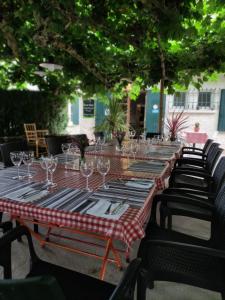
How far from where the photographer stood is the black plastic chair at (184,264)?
1285 millimetres

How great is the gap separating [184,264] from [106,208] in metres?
0.58

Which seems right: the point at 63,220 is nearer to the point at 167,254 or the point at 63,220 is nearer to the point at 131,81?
the point at 167,254

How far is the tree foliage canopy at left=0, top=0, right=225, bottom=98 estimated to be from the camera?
11.3 ft

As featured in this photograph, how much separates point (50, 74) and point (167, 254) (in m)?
6.20

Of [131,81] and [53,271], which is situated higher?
[131,81]

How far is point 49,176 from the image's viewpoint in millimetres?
2016

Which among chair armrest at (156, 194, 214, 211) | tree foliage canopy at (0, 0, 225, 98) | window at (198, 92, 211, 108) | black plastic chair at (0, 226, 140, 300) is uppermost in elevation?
tree foliage canopy at (0, 0, 225, 98)

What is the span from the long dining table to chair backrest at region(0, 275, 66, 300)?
60 cm

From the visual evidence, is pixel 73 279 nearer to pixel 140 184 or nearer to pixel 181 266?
pixel 181 266

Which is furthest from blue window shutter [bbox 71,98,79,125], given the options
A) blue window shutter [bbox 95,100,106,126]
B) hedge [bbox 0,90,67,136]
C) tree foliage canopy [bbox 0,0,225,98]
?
tree foliage canopy [bbox 0,0,225,98]

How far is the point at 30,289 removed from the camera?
678 millimetres

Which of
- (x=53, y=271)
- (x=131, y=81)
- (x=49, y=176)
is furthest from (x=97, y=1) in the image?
(x=53, y=271)

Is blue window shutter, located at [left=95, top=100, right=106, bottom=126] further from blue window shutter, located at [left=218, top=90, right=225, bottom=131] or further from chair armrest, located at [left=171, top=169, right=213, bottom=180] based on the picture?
chair armrest, located at [left=171, top=169, right=213, bottom=180]

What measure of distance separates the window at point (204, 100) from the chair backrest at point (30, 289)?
29.2 ft
